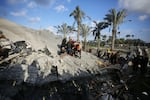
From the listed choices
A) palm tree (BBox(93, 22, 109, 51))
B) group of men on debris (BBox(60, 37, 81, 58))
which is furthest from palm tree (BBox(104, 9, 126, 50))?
group of men on debris (BBox(60, 37, 81, 58))

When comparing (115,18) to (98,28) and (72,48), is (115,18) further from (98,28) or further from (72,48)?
(72,48)

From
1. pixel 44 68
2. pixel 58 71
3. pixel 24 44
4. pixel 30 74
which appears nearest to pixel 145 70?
pixel 58 71

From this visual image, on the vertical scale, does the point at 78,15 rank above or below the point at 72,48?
above

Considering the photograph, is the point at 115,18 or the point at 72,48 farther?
the point at 115,18

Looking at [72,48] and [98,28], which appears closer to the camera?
[72,48]

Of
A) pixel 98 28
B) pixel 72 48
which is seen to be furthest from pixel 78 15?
pixel 72 48

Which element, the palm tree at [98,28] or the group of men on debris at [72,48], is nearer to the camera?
the group of men on debris at [72,48]

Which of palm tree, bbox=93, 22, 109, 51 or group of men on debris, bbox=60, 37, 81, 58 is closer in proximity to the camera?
group of men on debris, bbox=60, 37, 81, 58

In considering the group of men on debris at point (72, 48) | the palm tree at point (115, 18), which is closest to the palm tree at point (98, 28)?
the palm tree at point (115, 18)

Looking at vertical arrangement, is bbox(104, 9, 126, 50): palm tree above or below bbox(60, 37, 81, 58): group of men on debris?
above

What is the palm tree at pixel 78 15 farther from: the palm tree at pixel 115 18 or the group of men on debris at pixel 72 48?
the group of men on debris at pixel 72 48

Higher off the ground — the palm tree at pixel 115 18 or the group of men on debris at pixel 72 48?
the palm tree at pixel 115 18

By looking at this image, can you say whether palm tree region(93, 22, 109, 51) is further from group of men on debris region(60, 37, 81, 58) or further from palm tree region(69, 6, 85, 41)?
group of men on debris region(60, 37, 81, 58)

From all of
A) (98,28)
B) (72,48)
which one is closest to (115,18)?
(98,28)
